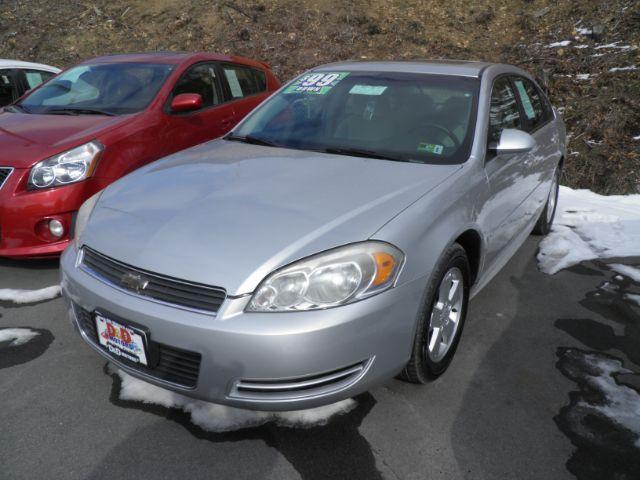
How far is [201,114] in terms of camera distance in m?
4.64

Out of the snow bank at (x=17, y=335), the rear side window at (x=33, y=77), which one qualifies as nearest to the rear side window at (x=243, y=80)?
the rear side window at (x=33, y=77)

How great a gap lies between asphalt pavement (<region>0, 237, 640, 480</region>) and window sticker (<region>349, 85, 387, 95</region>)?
156 cm

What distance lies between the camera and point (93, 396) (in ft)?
7.95

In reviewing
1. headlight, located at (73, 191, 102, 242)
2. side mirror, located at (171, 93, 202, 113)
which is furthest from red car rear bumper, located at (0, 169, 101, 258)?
side mirror, located at (171, 93, 202, 113)

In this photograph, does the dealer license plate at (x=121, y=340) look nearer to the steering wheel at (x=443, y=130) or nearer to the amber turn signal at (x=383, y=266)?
the amber turn signal at (x=383, y=266)

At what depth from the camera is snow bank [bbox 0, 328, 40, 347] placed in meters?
2.88

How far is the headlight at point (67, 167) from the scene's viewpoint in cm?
344

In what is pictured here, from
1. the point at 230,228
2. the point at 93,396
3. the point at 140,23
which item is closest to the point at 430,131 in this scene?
the point at 230,228

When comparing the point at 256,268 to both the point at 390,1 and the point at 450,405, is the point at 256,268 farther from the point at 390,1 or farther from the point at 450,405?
the point at 390,1

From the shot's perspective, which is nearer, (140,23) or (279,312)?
(279,312)

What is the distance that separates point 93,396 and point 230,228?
107 cm

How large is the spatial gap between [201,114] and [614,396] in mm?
3739

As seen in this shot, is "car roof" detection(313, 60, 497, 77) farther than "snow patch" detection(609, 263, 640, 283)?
No

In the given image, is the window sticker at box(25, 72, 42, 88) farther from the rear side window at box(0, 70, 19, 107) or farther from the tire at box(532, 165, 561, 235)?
the tire at box(532, 165, 561, 235)
